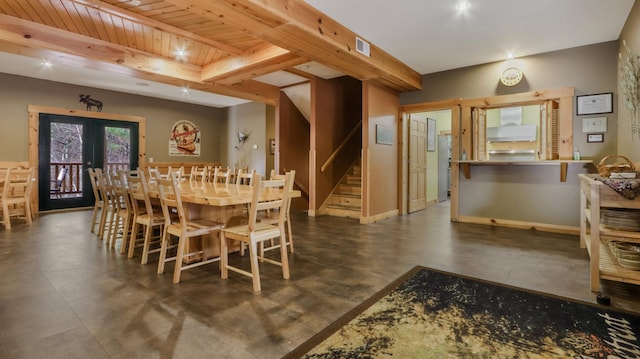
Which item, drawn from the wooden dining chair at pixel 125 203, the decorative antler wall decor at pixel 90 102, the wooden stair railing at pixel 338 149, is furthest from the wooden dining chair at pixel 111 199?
the decorative antler wall decor at pixel 90 102

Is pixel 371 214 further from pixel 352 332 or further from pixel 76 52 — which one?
pixel 76 52

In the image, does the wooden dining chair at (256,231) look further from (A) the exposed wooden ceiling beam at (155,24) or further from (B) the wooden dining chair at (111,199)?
(A) the exposed wooden ceiling beam at (155,24)

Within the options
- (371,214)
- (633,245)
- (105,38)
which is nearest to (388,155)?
(371,214)

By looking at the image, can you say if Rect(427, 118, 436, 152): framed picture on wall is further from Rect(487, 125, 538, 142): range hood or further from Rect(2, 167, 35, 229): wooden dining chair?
Rect(2, 167, 35, 229): wooden dining chair

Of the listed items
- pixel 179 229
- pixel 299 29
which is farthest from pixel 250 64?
pixel 179 229

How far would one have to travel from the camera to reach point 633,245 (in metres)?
2.64

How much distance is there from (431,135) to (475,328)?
22.0 ft

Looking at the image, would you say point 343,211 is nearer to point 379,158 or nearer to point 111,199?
point 379,158

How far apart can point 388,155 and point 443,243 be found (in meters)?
2.45

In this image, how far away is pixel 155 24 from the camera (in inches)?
150

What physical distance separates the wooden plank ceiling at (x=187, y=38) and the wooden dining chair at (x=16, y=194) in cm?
225

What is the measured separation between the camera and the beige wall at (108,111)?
6195 millimetres

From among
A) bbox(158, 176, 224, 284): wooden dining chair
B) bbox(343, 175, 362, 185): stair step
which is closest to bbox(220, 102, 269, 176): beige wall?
bbox(343, 175, 362, 185): stair step

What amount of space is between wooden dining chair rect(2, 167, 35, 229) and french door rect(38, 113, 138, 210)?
0.72 meters
